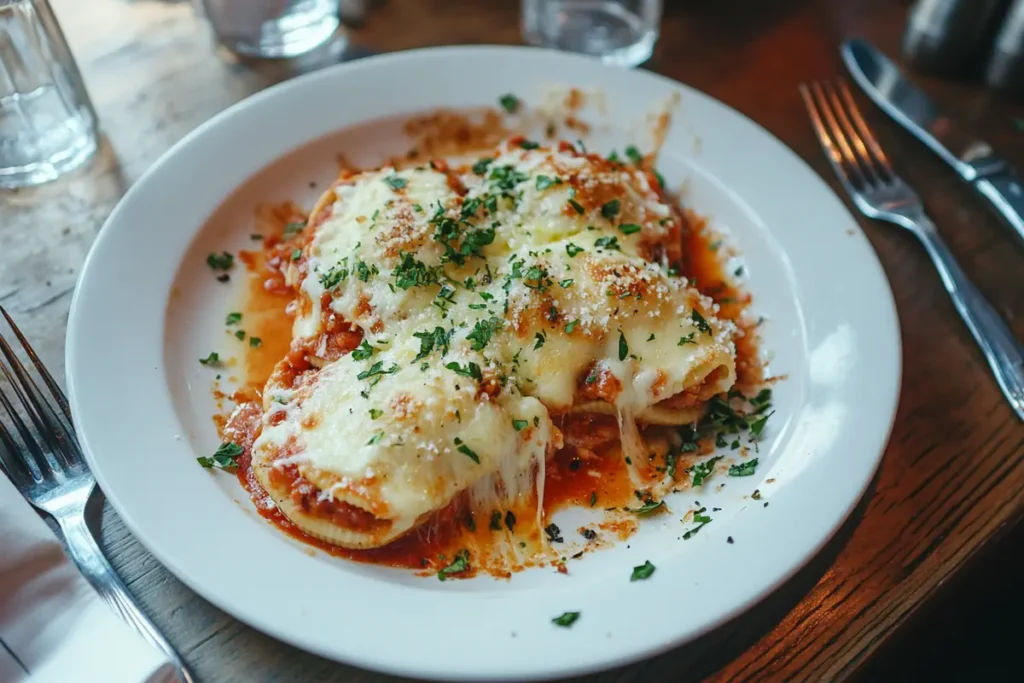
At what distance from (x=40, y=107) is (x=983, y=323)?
3007mm

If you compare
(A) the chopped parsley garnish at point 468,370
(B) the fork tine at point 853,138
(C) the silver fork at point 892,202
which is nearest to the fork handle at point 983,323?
(C) the silver fork at point 892,202

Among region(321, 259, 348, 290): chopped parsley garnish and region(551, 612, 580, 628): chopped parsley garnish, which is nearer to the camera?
region(551, 612, 580, 628): chopped parsley garnish

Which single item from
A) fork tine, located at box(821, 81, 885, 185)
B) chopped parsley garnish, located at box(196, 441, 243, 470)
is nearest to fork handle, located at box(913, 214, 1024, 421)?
fork tine, located at box(821, 81, 885, 185)

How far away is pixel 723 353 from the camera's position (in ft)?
6.80

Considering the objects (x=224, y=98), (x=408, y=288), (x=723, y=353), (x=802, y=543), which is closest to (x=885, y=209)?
(x=723, y=353)

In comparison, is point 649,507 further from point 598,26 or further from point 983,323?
point 598,26

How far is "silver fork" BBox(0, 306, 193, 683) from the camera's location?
5.77 ft

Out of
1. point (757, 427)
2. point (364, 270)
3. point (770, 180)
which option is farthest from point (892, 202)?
point (364, 270)

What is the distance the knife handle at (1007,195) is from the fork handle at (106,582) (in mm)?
2651

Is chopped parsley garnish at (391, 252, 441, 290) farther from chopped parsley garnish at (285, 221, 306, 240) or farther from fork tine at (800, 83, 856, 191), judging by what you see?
fork tine at (800, 83, 856, 191)

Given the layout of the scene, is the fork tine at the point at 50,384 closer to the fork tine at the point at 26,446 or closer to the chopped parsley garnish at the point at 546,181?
the fork tine at the point at 26,446

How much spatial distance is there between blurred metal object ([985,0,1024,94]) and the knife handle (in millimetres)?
625

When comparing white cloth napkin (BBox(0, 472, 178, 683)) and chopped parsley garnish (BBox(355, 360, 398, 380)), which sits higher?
chopped parsley garnish (BBox(355, 360, 398, 380))

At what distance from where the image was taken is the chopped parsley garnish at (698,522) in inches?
72.6
